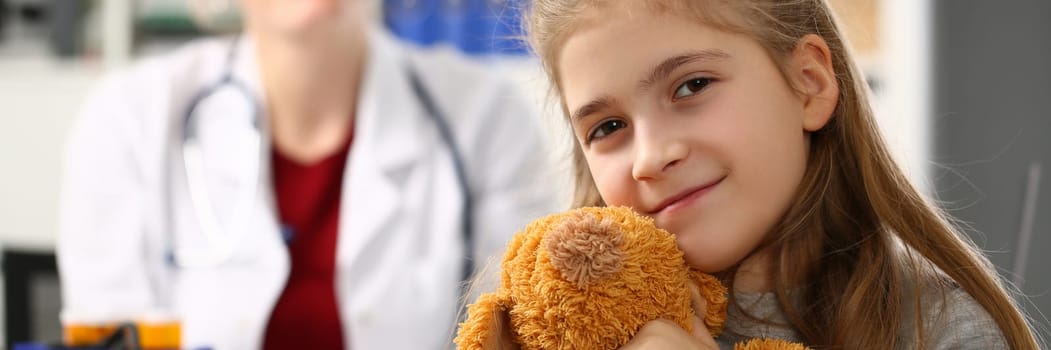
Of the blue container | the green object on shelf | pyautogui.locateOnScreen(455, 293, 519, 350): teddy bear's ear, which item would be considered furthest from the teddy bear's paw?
the green object on shelf

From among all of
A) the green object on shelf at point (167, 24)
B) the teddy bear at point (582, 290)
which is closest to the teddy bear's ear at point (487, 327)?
the teddy bear at point (582, 290)

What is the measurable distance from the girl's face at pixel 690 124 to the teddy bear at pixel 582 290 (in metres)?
0.04

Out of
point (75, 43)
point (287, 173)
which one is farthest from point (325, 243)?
point (75, 43)

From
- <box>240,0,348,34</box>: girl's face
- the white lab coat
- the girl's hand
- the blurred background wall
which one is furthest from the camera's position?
<box>240,0,348,34</box>: girl's face

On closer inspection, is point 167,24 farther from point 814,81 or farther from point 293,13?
point 814,81

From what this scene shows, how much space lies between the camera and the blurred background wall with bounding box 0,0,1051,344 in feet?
3.26

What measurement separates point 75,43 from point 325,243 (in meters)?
1.24

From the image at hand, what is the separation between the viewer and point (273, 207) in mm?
1859

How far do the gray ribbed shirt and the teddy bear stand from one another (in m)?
0.05

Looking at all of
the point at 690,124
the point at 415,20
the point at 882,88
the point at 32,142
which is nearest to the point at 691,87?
the point at 690,124

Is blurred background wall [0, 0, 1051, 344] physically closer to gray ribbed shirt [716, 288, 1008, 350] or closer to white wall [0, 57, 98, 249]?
white wall [0, 57, 98, 249]

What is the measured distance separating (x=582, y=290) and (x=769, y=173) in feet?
0.48

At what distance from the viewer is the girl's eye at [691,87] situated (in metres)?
0.60

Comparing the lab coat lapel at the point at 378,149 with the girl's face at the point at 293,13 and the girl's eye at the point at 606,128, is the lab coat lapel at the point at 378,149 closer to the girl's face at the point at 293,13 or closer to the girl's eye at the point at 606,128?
the girl's face at the point at 293,13
